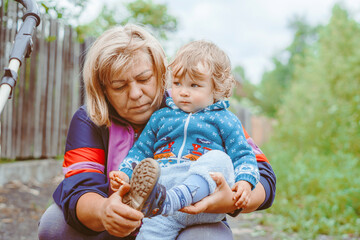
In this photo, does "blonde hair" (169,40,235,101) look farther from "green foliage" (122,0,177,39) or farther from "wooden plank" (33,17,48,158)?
"green foliage" (122,0,177,39)

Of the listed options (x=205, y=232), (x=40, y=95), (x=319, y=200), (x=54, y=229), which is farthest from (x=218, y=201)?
(x=40, y=95)

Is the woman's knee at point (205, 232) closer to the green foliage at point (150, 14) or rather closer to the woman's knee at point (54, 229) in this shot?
the woman's knee at point (54, 229)

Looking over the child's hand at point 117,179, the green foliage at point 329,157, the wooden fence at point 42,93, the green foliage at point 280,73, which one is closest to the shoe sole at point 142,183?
the child's hand at point 117,179

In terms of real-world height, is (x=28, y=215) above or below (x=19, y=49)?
below

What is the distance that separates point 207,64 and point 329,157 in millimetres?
5824

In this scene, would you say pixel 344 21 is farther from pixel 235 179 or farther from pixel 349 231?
pixel 235 179

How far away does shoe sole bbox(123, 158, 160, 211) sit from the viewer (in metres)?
1.27

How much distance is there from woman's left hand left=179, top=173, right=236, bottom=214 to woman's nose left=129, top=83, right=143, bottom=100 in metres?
0.62

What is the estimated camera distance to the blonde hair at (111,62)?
6.17 feet

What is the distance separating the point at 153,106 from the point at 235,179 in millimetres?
619

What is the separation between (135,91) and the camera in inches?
73.8

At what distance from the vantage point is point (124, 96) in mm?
1915

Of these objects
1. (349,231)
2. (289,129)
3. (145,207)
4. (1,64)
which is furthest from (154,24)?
(145,207)

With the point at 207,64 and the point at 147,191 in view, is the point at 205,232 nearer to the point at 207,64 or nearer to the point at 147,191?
the point at 147,191
